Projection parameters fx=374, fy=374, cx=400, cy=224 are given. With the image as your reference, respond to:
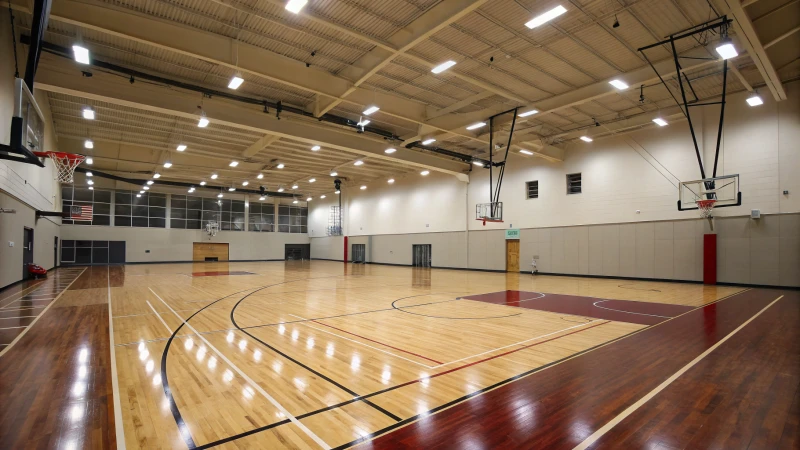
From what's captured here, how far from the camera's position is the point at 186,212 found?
106 feet

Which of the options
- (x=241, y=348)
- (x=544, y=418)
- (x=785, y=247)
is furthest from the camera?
(x=785, y=247)

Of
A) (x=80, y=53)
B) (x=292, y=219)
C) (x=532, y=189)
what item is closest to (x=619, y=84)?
(x=532, y=189)

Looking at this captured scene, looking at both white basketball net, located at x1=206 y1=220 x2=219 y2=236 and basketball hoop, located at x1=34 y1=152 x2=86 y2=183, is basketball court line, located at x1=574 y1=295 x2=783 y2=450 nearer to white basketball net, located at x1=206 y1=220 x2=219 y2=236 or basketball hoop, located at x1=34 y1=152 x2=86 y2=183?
basketball hoop, located at x1=34 y1=152 x2=86 y2=183

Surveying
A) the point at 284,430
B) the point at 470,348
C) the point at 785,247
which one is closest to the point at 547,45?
the point at 470,348

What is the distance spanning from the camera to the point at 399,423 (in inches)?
132

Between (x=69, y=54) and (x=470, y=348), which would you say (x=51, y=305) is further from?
(x=470, y=348)

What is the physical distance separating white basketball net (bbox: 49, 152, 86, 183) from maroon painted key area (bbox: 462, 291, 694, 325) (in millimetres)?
10437

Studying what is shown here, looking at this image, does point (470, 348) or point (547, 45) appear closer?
point (470, 348)

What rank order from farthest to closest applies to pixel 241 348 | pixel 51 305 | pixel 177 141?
pixel 177 141, pixel 51 305, pixel 241 348

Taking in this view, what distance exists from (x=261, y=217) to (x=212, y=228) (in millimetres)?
4901

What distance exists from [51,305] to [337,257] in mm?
25052

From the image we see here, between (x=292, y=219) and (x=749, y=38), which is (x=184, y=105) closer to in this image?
(x=749, y=38)

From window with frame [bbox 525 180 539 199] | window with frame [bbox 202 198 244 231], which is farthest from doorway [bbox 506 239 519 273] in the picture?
window with frame [bbox 202 198 244 231]

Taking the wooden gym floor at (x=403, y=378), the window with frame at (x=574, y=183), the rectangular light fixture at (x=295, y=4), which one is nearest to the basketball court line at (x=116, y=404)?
the wooden gym floor at (x=403, y=378)
